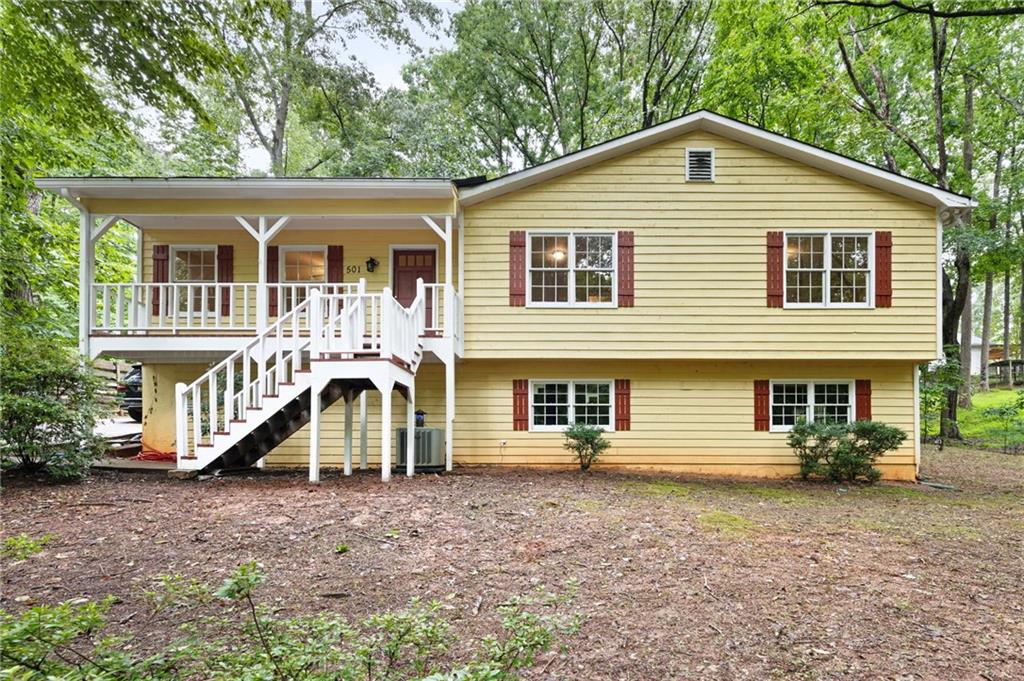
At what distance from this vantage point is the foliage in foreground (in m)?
2.40

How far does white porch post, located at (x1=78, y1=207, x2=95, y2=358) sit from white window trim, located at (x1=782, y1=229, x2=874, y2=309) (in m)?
12.2

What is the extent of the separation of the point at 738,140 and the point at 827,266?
2.86 m

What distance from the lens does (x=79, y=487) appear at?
23.2 ft

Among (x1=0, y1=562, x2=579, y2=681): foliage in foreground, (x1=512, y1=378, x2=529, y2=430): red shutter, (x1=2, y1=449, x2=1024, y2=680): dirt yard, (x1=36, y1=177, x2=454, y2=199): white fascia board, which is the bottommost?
(x1=2, y1=449, x2=1024, y2=680): dirt yard

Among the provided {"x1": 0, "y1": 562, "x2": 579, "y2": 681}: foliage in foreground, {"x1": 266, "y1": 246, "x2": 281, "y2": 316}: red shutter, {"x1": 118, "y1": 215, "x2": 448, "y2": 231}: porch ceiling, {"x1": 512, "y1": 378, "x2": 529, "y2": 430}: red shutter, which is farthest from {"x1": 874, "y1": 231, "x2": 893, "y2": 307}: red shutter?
{"x1": 266, "y1": 246, "x2": 281, "y2": 316}: red shutter

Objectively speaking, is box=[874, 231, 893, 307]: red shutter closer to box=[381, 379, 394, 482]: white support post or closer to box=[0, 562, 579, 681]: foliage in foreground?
box=[381, 379, 394, 482]: white support post

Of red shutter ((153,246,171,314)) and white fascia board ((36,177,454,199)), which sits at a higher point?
white fascia board ((36,177,454,199))

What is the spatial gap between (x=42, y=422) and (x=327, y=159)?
1452 cm

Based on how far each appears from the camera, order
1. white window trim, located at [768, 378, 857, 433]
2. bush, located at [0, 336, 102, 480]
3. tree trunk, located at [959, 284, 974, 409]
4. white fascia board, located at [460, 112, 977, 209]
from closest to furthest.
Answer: bush, located at [0, 336, 102, 480], white fascia board, located at [460, 112, 977, 209], white window trim, located at [768, 378, 857, 433], tree trunk, located at [959, 284, 974, 409]

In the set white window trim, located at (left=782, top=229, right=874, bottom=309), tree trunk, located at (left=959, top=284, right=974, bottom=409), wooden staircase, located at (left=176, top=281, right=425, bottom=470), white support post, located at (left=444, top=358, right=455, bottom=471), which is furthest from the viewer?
tree trunk, located at (left=959, top=284, right=974, bottom=409)

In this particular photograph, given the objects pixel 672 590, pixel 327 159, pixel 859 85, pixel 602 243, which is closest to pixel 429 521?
pixel 672 590

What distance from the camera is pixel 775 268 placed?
Result: 32.7 feet

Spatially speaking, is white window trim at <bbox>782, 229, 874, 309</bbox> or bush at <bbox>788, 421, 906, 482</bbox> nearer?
bush at <bbox>788, 421, 906, 482</bbox>

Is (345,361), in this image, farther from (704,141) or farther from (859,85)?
(859,85)
